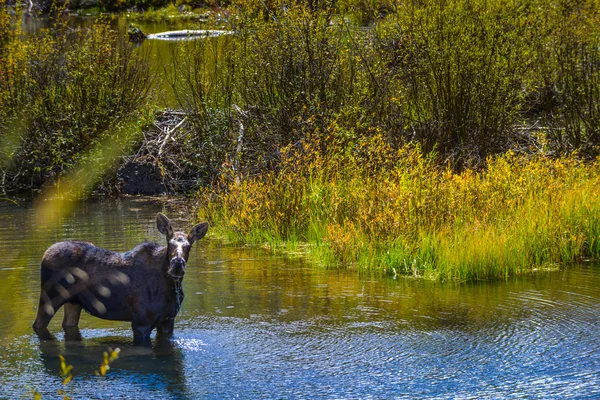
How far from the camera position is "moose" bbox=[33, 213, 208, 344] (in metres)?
8.50

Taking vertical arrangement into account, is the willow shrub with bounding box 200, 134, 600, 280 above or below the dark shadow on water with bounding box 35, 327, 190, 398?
above

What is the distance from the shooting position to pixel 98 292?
28.3 ft

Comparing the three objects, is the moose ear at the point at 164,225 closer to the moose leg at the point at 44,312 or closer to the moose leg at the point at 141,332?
the moose leg at the point at 141,332

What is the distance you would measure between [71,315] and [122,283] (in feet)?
2.70

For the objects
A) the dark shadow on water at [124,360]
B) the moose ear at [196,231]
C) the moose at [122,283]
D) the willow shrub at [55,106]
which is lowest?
the dark shadow on water at [124,360]

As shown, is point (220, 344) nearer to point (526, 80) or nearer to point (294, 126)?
point (294, 126)

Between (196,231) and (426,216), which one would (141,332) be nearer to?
(196,231)

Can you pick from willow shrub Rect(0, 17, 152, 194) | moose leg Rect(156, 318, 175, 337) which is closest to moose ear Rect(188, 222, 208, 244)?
moose leg Rect(156, 318, 175, 337)

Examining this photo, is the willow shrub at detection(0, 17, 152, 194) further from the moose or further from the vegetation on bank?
the moose

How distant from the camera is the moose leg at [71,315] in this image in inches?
355

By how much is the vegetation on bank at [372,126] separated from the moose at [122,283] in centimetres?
394

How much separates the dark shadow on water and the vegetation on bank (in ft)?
13.7

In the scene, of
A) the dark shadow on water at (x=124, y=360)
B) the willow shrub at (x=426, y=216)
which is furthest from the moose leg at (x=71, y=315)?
the willow shrub at (x=426, y=216)

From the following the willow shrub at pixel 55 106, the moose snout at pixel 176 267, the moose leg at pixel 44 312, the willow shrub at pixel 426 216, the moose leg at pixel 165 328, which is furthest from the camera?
the willow shrub at pixel 55 106
